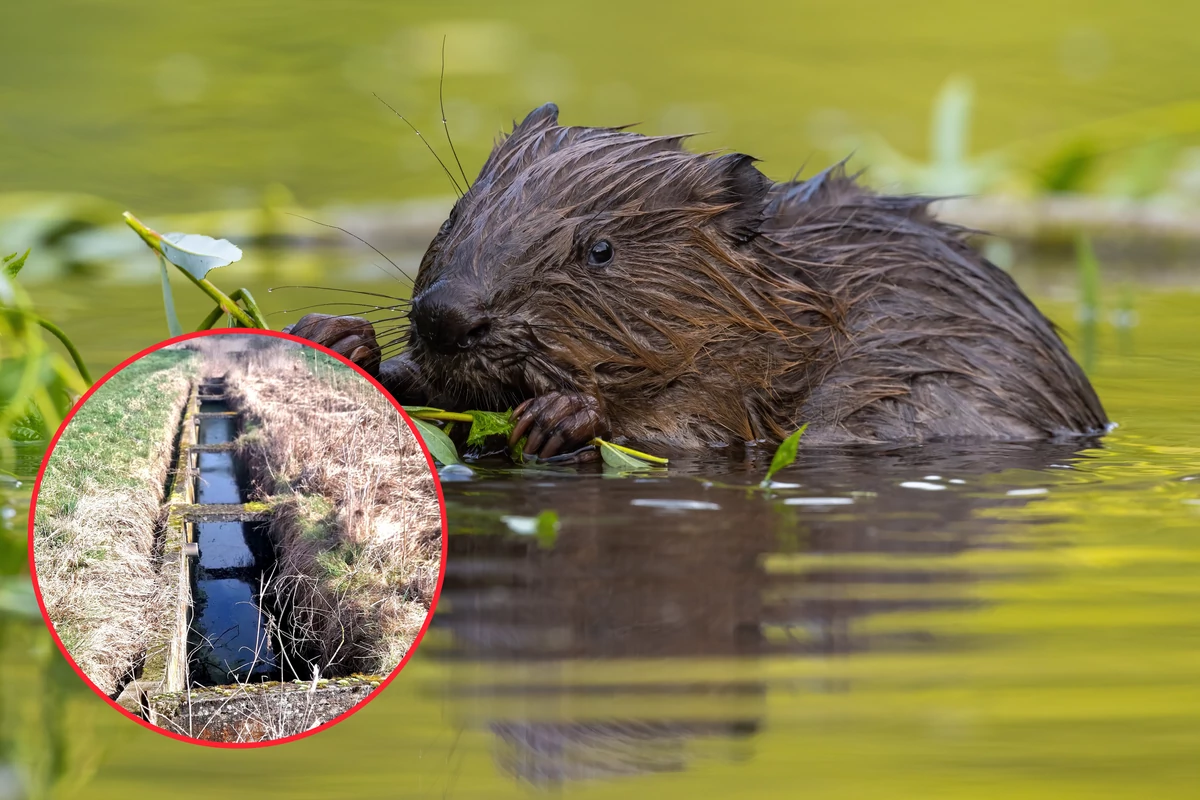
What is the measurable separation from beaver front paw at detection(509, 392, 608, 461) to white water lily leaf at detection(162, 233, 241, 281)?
2.31ft

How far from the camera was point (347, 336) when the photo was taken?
341 centimetres

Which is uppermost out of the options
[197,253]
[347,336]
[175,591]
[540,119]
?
[540,119]

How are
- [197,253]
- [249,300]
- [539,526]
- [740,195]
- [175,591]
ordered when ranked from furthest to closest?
[740,195] < [249,300] < [197,253] < [539,526] < [175,591]

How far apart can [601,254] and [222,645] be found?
1767mm

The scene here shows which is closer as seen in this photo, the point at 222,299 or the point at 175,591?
the point at 175,591

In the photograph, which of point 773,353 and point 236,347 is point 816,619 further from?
point 773,353

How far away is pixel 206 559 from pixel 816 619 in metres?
0.86

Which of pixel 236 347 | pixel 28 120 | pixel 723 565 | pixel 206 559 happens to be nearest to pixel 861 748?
pixel 723 565

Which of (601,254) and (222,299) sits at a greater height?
(601,254)

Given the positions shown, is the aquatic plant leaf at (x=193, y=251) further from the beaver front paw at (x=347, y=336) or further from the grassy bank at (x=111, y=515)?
the grassy bank at (x=111, y=515)

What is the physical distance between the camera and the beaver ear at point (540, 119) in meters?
3.88

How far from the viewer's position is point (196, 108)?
956 centimetres

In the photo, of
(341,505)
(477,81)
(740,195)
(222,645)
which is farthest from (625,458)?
(477,81)

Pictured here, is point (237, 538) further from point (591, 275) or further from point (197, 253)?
point (591, 275)
